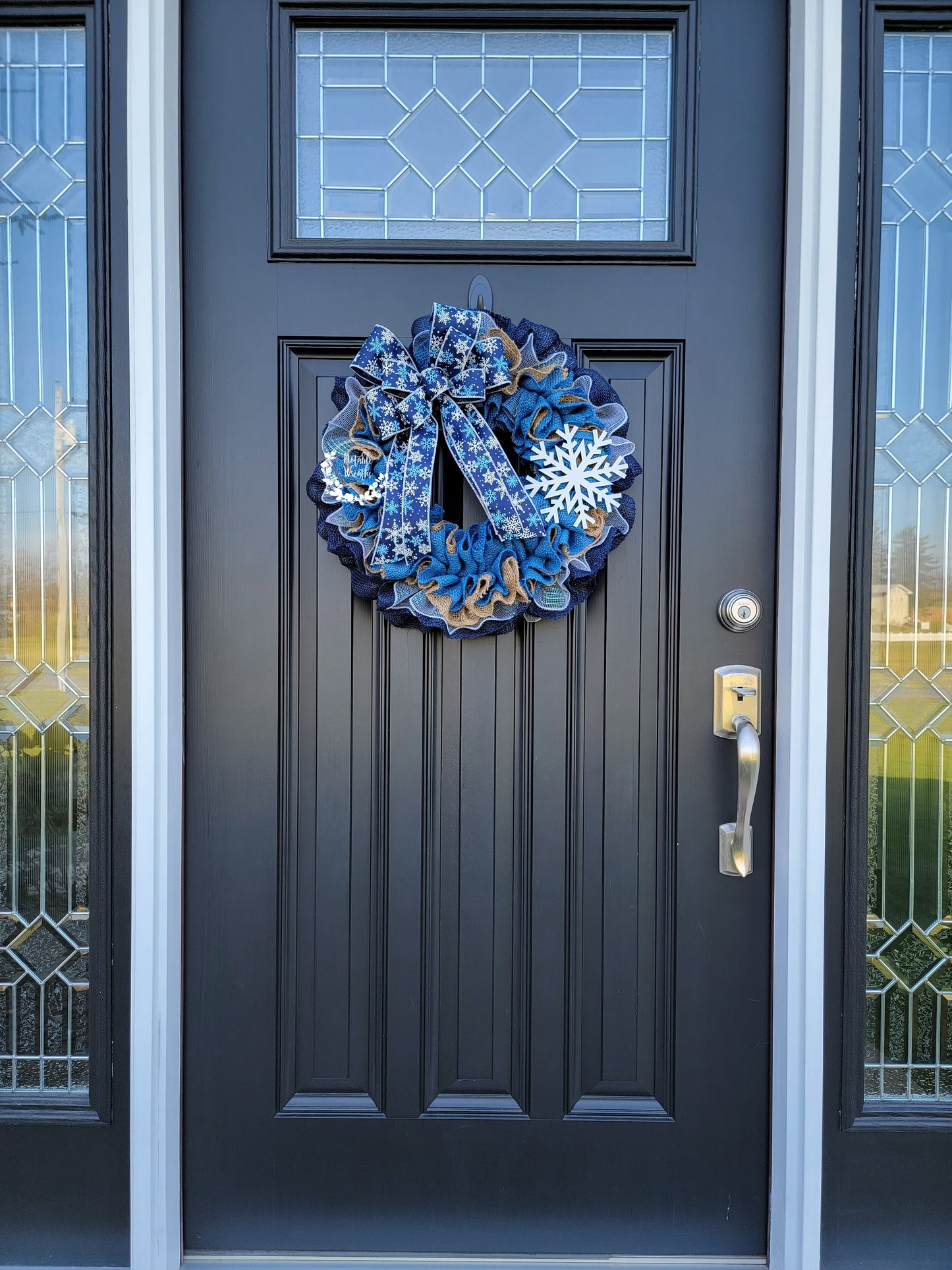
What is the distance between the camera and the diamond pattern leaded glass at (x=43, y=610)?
3.76 feet

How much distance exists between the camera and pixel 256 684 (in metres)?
1.18

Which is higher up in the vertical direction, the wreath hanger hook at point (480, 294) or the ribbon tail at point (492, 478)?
the wreath hanger hook at point (480, 294)

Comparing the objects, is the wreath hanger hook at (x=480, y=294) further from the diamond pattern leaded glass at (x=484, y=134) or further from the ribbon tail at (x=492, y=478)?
the ribbon tail at (x=492, y=478)

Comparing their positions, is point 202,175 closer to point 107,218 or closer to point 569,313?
point 107,218

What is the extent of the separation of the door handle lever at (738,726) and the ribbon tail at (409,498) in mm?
498

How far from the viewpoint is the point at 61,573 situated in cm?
117

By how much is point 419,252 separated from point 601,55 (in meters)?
0.40

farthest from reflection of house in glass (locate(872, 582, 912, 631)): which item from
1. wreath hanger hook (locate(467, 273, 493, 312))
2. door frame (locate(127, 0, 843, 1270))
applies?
wreath hanger hook (locate(467, 273, 493, 312))

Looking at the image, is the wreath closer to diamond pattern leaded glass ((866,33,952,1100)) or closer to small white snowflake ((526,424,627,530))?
small white snowflake ((526,424,627,530))

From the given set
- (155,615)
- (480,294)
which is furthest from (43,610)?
(480,294)

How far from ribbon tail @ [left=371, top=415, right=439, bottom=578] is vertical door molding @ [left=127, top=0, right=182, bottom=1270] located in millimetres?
331

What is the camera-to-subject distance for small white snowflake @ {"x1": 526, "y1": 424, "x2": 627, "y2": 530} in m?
1.11

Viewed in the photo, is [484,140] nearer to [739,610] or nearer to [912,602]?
[739,610]

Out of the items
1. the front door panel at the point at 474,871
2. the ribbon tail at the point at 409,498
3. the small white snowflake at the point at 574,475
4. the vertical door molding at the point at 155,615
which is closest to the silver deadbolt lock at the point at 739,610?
the front door panel at the point at 474,871
